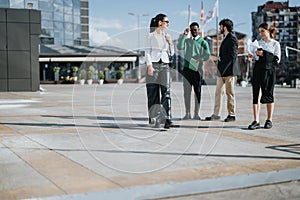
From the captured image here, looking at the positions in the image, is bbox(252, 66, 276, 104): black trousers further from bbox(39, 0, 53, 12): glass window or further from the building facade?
bbox(39, 0, 53, 12): glass window

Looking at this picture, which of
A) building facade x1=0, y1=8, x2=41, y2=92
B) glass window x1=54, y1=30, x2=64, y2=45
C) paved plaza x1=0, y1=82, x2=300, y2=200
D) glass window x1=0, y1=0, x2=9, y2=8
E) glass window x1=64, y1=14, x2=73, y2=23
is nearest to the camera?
paved plaza x1=0, y1=82, x2=300, y2=200

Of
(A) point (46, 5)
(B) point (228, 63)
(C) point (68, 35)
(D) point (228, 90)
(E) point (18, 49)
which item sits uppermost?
(A) point (46, 5)

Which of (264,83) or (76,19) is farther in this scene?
(76,19)

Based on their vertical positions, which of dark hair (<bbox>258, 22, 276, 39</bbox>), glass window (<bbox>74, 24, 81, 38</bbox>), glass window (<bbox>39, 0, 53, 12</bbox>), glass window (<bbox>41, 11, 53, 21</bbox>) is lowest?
dark hair (<bbox>258, 22, 276, 39</bbox>)

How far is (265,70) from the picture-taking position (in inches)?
304

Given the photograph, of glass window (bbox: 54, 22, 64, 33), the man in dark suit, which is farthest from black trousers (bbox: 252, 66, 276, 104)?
glass window (bbox: 54, 22, 64, 33)

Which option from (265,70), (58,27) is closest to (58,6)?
(58,27)

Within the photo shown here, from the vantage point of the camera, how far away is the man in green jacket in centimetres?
861

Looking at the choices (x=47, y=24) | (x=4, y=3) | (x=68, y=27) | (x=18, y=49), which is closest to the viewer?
(x=18, y=49)

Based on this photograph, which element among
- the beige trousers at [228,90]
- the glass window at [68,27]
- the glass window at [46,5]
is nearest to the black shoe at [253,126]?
the beige trousers at [228,90]

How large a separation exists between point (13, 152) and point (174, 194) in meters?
2.55

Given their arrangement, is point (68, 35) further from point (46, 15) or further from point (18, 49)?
point (18, 49)

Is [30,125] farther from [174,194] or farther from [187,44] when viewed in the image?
[174,194]

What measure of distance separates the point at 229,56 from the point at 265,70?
1.14 m
